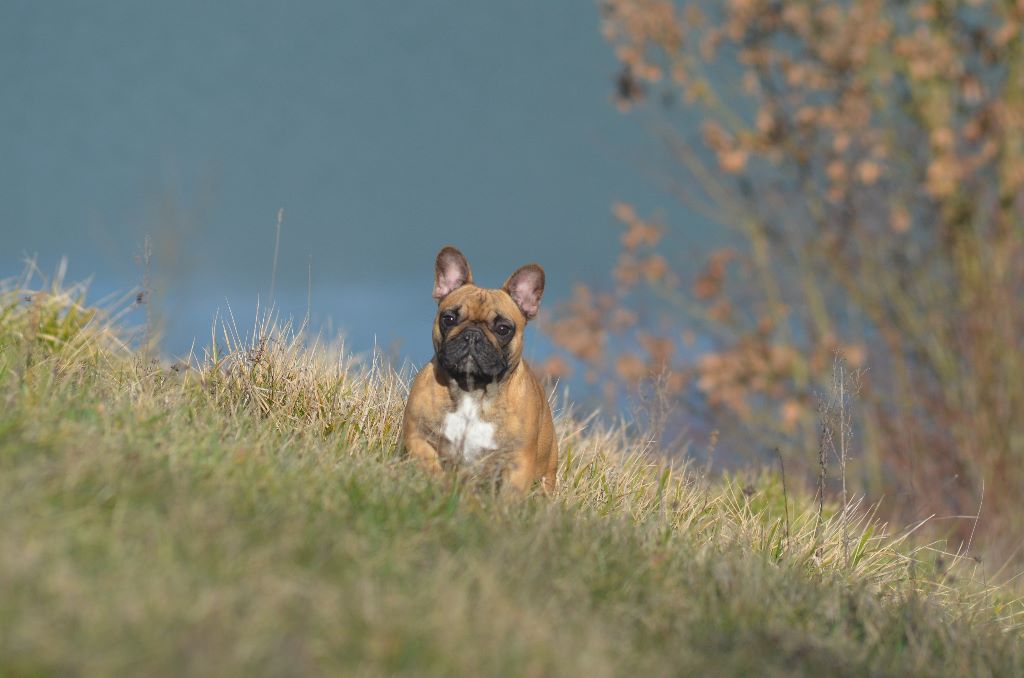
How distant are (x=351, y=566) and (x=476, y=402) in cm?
214

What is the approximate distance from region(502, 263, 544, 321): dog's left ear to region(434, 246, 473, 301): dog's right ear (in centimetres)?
26

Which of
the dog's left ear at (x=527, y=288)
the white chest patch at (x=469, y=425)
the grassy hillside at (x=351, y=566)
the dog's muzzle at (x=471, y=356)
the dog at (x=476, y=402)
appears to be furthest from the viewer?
the dog's left ear at (x=527, y=288)

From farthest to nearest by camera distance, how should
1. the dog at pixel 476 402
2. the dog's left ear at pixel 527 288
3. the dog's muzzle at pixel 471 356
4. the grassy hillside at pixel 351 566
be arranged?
the dog's left ear at pixel 527 288 < the dog at pixel 476 402 < the dog's muzzle at pixel 471 356 < the grassy hillside at pixel 351 566

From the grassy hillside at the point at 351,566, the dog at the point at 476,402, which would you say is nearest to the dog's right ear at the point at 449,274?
the dog at the point at 476,402

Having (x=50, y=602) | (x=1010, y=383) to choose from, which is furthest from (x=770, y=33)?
(x=50, y=602)

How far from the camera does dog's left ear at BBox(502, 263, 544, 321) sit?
20.7ft

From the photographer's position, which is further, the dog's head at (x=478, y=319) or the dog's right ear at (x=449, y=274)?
the dog's right ear at (x=449, y=274)

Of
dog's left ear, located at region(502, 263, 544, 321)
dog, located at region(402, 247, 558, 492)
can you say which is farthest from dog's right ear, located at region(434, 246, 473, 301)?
dog, located at region(402, 247, 558, 492)

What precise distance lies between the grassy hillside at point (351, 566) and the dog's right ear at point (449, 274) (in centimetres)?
104

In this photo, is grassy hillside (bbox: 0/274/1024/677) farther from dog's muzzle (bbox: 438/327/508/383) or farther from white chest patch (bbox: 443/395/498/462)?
dog's muzzle (bbox: 438/327/508/383)

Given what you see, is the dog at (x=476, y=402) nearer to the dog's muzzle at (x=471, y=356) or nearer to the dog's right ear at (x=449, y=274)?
the dog's muzzle at (x=471, y=356)

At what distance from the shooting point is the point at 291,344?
743 cm

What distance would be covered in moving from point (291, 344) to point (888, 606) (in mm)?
4200

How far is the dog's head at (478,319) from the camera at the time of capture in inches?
221
